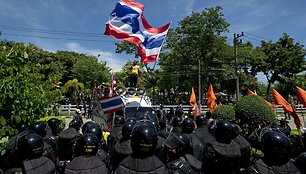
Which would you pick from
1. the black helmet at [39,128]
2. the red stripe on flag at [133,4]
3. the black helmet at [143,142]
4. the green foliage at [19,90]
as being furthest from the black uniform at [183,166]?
the red stripe on flag at [133,4]

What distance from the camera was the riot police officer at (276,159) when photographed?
284 cm

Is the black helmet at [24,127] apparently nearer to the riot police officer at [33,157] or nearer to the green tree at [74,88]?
the riot police officer at [33,157]

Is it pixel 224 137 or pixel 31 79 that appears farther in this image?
pixel 31 79

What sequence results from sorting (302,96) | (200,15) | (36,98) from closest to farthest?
(36,98)
(302,96)
(200,15)

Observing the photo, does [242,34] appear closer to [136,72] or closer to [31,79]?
[136,72]

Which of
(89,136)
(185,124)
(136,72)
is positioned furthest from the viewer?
(136,72)

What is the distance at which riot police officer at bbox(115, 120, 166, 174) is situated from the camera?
2895 millimetres

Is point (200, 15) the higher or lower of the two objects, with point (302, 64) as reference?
higher

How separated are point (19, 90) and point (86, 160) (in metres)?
1.91

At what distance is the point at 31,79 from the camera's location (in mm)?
5109

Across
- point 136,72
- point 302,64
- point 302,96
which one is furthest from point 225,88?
point 302,96

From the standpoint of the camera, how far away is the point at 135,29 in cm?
948

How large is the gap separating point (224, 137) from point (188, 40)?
1147 inches

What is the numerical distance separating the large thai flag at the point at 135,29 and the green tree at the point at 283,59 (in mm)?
33618
